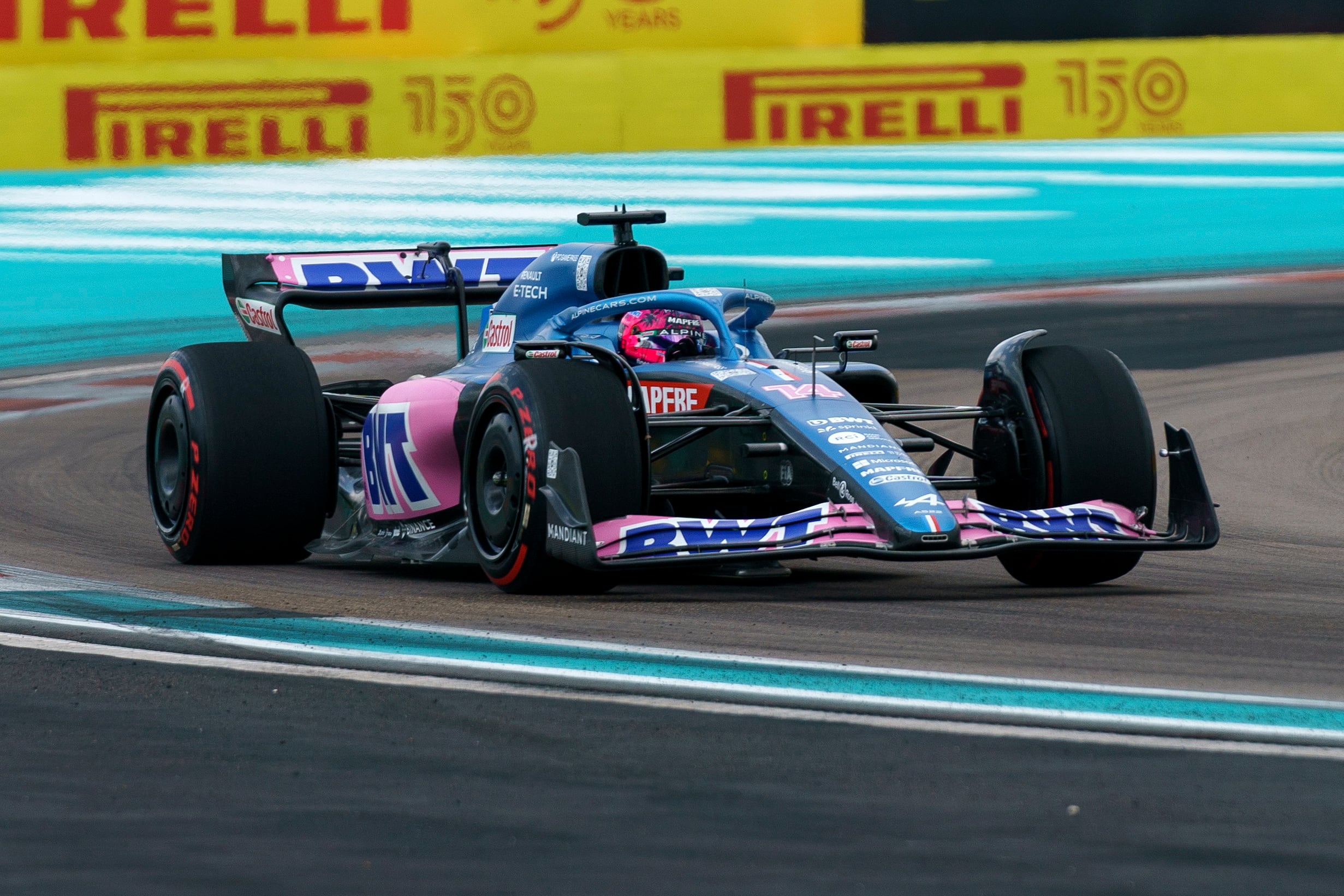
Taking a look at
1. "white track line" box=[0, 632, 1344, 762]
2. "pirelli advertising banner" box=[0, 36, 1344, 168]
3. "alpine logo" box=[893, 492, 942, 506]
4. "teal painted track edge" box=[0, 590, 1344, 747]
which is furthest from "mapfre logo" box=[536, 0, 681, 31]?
"white track line" box=[0, 632, 1344, 762]

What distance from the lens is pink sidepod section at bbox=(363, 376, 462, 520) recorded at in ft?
26.8

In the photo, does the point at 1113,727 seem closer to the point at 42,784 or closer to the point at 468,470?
the point at 42,784

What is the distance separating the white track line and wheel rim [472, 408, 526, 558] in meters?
1.59

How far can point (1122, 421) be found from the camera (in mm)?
7520

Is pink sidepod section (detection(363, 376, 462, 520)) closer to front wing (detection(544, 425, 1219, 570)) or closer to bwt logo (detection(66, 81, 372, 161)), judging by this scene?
front wing (detection(544, 425, 1219, 570))

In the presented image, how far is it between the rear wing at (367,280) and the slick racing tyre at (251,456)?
3.85 ft

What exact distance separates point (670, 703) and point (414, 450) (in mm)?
3368

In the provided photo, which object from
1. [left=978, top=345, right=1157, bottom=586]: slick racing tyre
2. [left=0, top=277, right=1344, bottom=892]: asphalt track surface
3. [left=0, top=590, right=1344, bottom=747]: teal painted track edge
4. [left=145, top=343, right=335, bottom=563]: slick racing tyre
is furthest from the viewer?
[left=145, top=343, right=335, bottom=563]: slick racing tyre

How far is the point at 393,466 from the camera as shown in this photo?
27.2ft

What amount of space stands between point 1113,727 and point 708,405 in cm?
301

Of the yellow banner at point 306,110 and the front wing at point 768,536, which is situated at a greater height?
the yellow banner at point 306,110

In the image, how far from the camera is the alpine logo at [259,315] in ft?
31.8

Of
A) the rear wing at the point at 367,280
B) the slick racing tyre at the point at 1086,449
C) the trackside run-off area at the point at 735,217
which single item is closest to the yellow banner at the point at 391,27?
the trackside run-off area at the point at 735,217

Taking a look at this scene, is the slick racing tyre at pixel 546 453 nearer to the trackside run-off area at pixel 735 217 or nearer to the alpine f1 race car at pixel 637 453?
the alpine f1 race car at pixel 637 453
